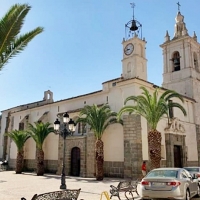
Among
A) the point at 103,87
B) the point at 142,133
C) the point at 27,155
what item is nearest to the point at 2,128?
the point at 27,155

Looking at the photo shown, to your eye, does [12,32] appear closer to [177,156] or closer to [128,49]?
[128,49]

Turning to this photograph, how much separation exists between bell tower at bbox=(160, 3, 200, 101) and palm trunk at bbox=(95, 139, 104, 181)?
12.7 m

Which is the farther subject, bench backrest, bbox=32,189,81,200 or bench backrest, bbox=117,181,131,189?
bench backrest, bbox=117,181,131,189

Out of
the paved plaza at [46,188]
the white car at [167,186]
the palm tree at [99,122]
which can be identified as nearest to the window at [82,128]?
the palm tree at [99,122]

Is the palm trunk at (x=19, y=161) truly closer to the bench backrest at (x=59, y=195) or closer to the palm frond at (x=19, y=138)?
the palm frond at (x=19, y=138)

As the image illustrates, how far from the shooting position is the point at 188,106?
2536 cm

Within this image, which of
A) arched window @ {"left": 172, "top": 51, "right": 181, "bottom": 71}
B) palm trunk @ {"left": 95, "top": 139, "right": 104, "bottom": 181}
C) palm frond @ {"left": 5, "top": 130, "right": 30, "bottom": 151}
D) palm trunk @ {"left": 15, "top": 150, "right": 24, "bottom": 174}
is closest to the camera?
palm trunk @ {"left": 95, "top": 139, "right": 104, "bottom": 181}

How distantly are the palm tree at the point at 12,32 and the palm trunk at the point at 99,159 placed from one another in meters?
12.5

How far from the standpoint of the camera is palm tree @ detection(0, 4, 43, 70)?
7555 mm

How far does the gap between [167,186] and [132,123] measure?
10.7 meters

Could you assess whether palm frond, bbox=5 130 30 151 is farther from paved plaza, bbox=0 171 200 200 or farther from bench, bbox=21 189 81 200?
bench, bbox=21 189 81 200

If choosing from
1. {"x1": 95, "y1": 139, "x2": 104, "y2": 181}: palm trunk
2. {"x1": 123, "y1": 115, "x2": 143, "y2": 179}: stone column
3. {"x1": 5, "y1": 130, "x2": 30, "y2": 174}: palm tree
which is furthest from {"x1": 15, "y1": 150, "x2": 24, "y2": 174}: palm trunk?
{"x1": 123, "y1": 115, "x2": 143, "y2": 179}: stone column

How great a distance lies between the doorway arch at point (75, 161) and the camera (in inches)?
885

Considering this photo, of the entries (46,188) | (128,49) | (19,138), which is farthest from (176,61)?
(46,188)
